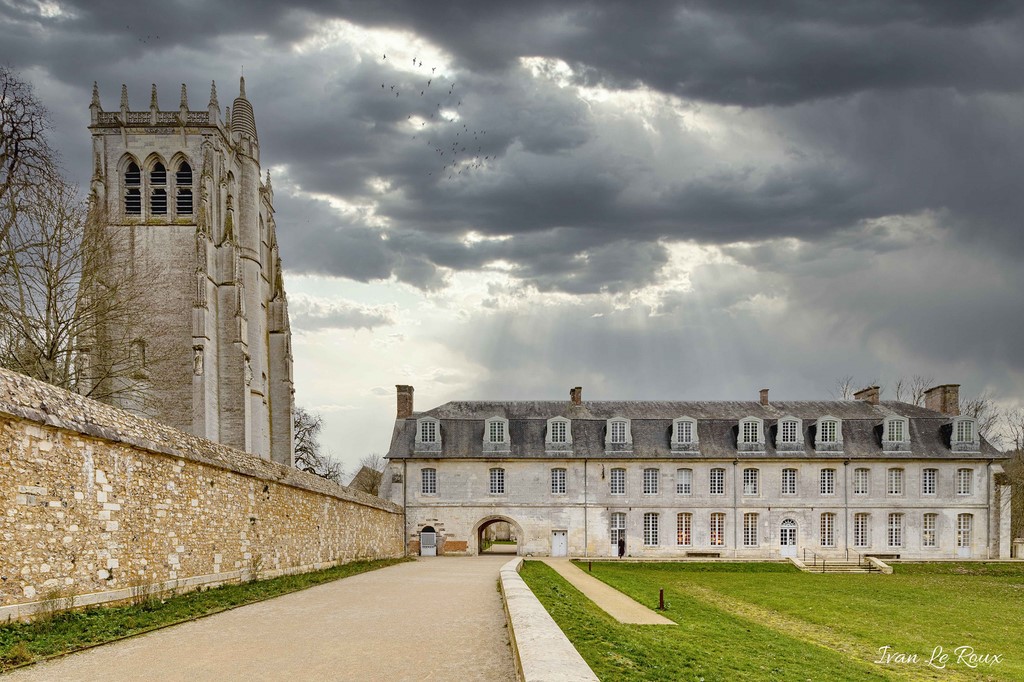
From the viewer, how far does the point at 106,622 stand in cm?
972

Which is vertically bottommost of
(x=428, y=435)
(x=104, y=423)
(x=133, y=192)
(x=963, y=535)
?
(x=963, y=535)

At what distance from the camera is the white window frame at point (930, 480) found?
140 ft

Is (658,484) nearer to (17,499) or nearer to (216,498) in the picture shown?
(216,498)

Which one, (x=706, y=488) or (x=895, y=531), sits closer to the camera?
(x=895, y=531)

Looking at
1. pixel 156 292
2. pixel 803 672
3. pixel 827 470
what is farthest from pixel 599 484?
pixel 803 672

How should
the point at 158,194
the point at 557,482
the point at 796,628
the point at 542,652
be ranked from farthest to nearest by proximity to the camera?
the point at 158,194, the point at 557,482, the point at 796,628, the point at 542,652

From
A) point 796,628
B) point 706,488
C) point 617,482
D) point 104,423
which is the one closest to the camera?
point 104,423

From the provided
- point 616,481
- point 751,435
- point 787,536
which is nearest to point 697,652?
point 616,481

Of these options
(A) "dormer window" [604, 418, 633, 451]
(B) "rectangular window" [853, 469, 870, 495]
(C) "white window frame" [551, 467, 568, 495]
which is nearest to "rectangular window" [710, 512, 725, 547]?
(A) "dormer window" [604, 418, 633, 451]

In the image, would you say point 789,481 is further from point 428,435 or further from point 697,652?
point 697,652

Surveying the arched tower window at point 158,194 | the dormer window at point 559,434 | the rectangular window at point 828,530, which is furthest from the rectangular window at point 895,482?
→ the arched tower window at point 158,194

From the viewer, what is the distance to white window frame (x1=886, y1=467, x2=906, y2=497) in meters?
42.8

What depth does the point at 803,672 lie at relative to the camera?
1089 centimetres

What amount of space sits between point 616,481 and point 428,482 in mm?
9796
